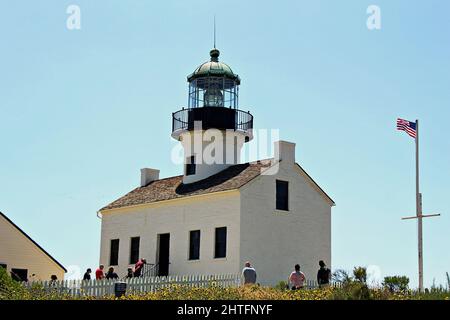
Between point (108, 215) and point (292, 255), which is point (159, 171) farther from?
point (292, 255)

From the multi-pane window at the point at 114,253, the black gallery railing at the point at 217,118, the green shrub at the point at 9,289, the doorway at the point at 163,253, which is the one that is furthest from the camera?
the multi-pane window at the point at 114,253

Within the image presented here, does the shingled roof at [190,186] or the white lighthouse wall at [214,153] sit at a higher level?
the white lighthouse wall at [214,153]

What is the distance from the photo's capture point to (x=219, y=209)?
3062 cm

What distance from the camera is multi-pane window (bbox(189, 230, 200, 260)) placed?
31.4 meters

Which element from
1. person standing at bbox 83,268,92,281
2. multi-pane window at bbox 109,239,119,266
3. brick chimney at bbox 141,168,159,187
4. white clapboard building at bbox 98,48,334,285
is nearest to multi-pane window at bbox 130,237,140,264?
white clapboard building at bbox 98,48,334,285

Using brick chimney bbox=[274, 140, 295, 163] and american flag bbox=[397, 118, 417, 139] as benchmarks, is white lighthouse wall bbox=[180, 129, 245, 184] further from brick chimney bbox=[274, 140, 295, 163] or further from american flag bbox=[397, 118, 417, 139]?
american flag bbox=[397, 118, 417, 139]

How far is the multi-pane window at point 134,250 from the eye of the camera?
113 ft

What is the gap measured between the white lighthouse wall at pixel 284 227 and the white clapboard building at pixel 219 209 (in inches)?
1.6

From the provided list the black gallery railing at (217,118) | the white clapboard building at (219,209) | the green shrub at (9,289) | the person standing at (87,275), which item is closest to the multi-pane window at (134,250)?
the white clapboard building at (219,209)

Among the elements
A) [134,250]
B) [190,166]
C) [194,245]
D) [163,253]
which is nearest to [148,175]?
[190,166]

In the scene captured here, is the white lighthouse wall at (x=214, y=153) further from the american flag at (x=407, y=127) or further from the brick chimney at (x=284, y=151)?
the american flag at (x=407, y=127)

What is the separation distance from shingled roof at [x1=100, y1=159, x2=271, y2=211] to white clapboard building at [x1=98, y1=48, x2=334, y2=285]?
8cm
